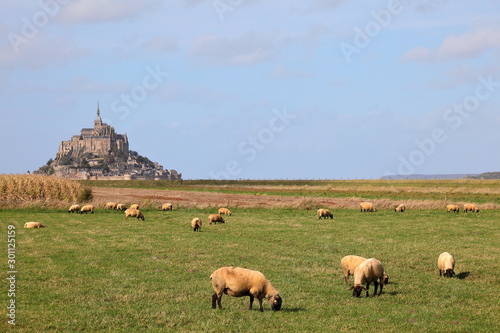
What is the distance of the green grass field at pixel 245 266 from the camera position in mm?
11664

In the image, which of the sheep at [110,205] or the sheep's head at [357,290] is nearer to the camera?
the sheep's head at [357,290]

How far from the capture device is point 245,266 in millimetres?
18375

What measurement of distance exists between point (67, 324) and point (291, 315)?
5.46 m

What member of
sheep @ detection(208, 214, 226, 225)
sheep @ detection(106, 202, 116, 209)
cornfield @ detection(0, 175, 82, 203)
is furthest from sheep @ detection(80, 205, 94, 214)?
sheep @ detection(208, 214, 226, 225)

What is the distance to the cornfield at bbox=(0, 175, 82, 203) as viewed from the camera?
161 ft

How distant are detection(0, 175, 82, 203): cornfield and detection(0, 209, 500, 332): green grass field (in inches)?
650

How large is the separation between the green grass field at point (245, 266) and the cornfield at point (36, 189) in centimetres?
1651

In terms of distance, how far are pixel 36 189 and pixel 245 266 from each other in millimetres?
39605

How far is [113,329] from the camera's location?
435 inches

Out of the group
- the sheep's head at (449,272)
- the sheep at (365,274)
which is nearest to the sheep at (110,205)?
the sheep's head at (449,272)

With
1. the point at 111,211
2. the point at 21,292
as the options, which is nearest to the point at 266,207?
the point at 111,211

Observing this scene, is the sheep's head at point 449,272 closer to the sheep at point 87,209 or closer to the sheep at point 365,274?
the sheep at point 365,274

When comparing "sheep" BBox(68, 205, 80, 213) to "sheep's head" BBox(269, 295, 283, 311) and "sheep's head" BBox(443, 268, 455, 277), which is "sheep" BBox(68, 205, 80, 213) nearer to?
"sheep's head" BBox(443, 268, 455, 277)

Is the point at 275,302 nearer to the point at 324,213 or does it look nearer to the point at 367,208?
the point at 324,213
